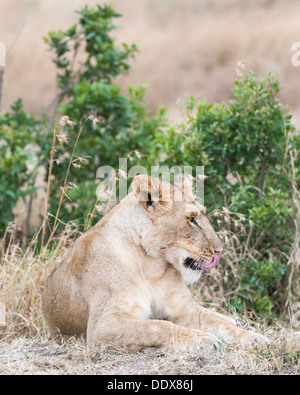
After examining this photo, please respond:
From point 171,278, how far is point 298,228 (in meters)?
2.19

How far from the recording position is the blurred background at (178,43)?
21234 millimetres

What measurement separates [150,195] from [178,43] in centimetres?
2082

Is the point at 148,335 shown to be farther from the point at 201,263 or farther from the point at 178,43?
the point at 178,43

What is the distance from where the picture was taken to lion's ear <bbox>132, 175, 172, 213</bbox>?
428 cm

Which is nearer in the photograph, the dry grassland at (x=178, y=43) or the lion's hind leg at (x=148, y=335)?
the lion's hind leg at (x=148, y=335)

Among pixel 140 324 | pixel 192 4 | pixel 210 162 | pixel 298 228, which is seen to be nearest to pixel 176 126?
pixel 210 162

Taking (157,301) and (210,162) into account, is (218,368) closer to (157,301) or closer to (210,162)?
(157,301)

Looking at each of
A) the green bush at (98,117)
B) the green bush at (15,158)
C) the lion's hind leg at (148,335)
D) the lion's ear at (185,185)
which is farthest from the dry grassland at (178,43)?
the lion's hind leg at (148,335)

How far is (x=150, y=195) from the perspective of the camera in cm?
429

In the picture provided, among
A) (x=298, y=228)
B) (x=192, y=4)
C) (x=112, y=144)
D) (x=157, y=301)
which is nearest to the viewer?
(x=157, y=301)

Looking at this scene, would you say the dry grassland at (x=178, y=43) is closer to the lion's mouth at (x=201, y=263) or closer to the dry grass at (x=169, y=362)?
the lion's mouth at (x=201, y=263)

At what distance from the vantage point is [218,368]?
3.70 metres

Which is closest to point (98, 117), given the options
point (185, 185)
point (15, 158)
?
point (15, 158)

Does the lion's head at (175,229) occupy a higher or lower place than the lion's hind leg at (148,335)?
higher
